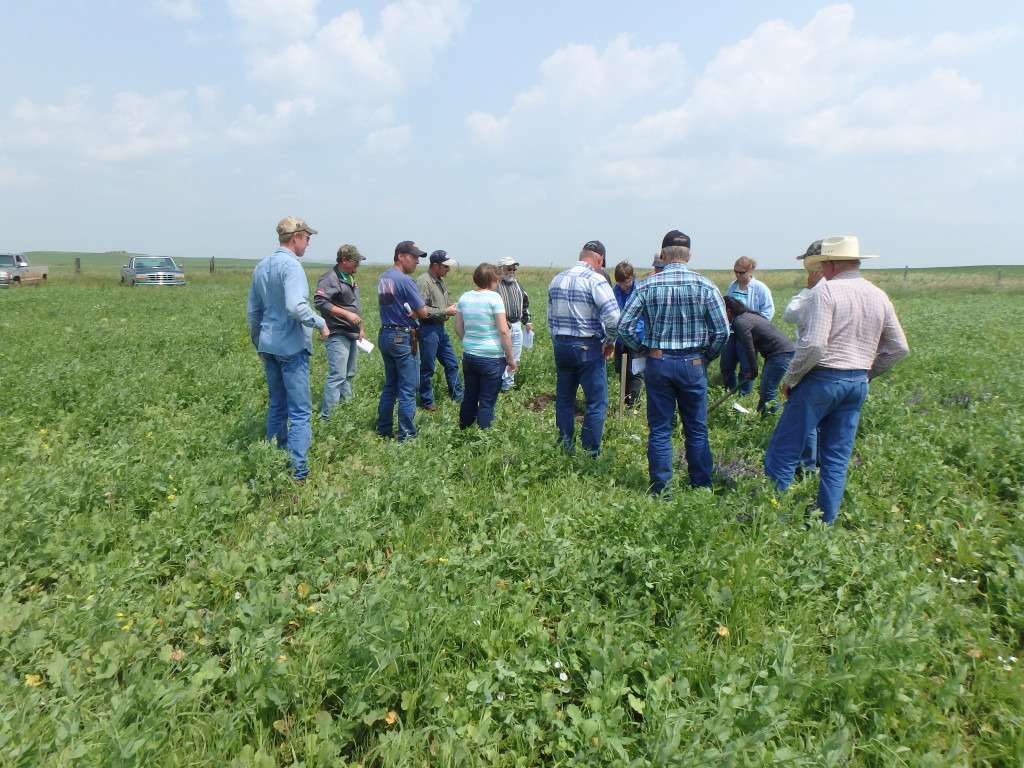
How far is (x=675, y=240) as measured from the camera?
14.2 feet

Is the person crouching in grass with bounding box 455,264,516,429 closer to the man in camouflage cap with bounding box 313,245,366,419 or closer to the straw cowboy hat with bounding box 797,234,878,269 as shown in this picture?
the man in camouflage cap with bounding box 313,245,366,419

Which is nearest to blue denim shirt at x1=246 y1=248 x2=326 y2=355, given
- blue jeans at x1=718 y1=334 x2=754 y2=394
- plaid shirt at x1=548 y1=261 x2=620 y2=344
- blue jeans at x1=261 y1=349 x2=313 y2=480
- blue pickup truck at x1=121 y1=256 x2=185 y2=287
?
blue jeans at x1=261 y1=349 x2=313 y2=480

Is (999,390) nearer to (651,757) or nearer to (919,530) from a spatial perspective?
(919,530)

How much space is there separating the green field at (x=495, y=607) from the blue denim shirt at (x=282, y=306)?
2.94 ft

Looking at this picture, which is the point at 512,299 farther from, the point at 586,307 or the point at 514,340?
the point at 586,307

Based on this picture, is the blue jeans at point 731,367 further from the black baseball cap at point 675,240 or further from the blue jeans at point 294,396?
the blue jeans at point 294,396

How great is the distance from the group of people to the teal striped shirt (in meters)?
0.01

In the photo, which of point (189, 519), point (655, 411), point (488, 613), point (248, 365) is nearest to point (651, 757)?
point (488, 613)

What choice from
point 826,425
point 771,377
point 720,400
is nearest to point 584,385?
point 826,425

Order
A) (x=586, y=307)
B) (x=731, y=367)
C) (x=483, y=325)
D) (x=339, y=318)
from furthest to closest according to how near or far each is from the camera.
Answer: (x=731, y=367)
(x=339, y=318)
(x=483, y=325)
(x=586, y=307)

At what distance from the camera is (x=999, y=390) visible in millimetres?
6605

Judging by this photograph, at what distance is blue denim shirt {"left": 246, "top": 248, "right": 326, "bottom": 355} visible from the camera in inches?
173

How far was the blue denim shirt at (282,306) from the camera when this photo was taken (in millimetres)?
4398

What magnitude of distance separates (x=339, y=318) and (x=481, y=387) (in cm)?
207
